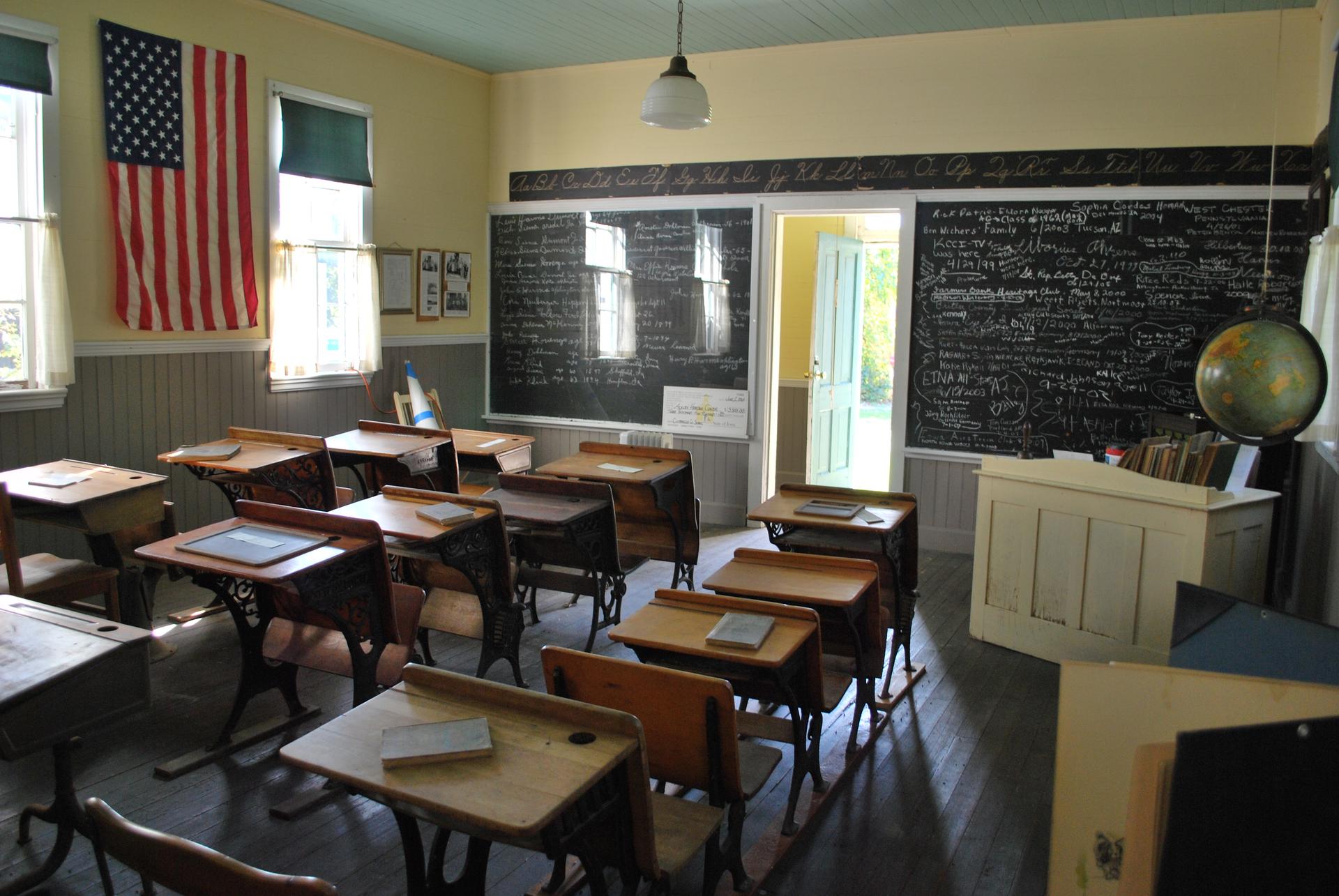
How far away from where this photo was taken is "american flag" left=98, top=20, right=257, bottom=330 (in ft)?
17.3

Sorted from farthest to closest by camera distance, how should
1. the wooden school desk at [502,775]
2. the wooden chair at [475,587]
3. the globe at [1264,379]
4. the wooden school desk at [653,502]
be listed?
1. the wooden school desk at [653,502]
2. the wooden chair at [475,587]
3. the globe at [1264,379]
4. the wooden school desk at [502,775]

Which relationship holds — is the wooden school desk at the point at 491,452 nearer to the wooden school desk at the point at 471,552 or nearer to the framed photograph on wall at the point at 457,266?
the wooden school desk at the point at 471,552

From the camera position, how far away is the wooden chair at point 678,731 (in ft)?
7.00

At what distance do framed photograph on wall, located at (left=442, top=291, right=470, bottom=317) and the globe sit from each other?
5.85m

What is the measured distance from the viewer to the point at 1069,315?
600 cm

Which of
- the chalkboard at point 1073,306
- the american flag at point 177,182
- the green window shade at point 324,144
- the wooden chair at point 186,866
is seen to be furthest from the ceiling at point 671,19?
the wooden chair at point 186,866

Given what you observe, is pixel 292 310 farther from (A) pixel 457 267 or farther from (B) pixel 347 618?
(B) pixel 347 618

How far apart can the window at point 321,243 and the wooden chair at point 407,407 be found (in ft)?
1.02

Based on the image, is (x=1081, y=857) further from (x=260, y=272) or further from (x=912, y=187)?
(x=260, y=272)

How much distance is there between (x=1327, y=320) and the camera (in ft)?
12.3

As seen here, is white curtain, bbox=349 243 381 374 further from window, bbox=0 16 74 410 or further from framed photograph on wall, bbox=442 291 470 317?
window, bbox=0 16 74 410

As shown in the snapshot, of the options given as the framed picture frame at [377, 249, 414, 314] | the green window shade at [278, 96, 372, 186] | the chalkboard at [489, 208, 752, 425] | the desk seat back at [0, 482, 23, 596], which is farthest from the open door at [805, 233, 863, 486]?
the desk seat back at [0, 482, 23, 596]

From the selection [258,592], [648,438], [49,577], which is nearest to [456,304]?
[648,438]

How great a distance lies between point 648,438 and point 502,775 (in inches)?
221
